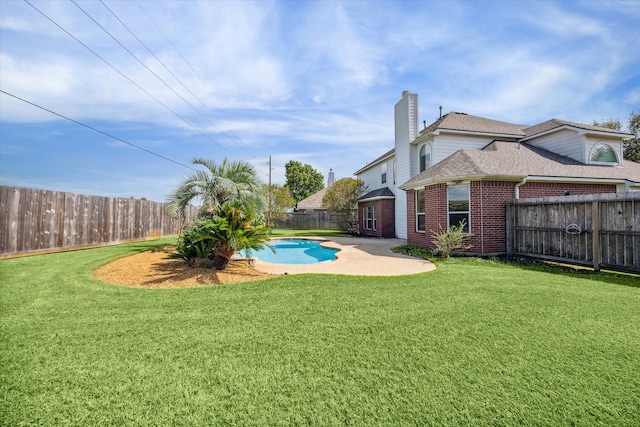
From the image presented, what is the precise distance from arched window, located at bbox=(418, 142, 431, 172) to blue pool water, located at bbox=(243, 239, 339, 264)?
748cm

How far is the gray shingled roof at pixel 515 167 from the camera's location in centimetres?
1033

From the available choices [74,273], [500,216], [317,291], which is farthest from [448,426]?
[500,216]

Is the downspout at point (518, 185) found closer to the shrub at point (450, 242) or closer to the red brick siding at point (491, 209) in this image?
the red brick siding at point (491, 209)

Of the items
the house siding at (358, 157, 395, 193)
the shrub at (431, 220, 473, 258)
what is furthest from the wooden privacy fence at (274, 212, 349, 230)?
the shrub at (431, 220, 473, 258)

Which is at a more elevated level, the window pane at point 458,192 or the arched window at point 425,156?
the arched window at point 425,156

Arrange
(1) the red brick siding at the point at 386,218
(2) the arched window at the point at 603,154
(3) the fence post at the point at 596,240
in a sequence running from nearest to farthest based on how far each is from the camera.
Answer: (3) the fence post at the point at 596,240 → (2) the arched window at the point at 603,154 → (1) the red brick siding at the point at 386,218

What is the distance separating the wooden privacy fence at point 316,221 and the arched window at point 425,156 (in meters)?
14.8

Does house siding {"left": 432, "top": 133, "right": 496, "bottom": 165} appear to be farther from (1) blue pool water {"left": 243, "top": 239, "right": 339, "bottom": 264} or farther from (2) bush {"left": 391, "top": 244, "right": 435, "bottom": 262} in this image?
(1) blue pool water {"left": 243, "top": 239, "right": 339, "bottom": 264}

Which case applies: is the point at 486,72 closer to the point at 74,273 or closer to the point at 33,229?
the point at 74,273

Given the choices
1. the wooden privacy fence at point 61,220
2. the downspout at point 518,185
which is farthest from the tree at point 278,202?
the downspout at point 518,185

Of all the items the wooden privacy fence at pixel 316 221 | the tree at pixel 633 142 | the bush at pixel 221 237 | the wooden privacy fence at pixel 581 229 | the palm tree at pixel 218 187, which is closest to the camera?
the bush at pixel 221 237

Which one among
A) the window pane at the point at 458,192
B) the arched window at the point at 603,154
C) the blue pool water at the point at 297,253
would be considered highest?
the arched window at the point at 603,154

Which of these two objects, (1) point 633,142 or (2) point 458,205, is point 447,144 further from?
(1) point 633,142

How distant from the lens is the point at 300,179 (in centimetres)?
5191
